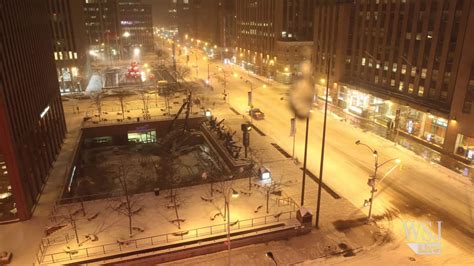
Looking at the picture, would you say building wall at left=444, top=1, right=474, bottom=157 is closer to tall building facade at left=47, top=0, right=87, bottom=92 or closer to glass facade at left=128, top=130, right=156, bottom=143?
glass facade at left=128, top=130, right=156, bottom=143

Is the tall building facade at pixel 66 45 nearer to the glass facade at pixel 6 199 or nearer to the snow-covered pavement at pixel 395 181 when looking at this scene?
the snow-covered pavement at pixel 395 181

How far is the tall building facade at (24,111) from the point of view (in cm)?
2822

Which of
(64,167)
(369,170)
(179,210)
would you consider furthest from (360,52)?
(64,167)

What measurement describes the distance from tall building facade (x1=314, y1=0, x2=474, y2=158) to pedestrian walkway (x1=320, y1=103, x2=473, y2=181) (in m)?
1.08

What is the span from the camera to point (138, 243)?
25922 millimetres

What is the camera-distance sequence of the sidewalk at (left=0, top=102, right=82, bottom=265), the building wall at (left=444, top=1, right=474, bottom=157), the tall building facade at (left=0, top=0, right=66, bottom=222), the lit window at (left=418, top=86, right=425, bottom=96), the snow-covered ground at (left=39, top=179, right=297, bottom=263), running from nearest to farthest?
the sidewalk at (left=0, top=102, right=82, bottom=265) → the snow-covered ground at (left=39, top=179, right=297, bottom=263) → the tall building facade at (left=0, top=0, right=66, bottom=222) → the building wall at (left=444, top=1, right=474, bottom=157) → the lit window at (left=418, top=86, right=425, bottom=96)

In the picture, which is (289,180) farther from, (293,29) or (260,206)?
(293,29)

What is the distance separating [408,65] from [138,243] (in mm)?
44487

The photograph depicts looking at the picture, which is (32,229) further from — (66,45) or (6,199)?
(66,45)

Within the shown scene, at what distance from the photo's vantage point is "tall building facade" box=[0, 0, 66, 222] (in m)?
28.2

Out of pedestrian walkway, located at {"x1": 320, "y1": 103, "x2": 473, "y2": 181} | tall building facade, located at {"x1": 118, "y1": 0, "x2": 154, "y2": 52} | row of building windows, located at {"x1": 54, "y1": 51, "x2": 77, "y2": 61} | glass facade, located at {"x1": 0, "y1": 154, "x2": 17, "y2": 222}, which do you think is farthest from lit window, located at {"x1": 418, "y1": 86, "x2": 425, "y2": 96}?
tall building facade, located at {"x1": 118, "y1": 0, "x2": 154, "y2": 52}

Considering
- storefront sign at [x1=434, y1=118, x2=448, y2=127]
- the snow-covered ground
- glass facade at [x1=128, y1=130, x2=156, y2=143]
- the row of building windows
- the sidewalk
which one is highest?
the row of building windows

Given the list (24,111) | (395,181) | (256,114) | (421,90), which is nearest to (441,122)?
(421,90)

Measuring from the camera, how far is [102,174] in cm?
4400
